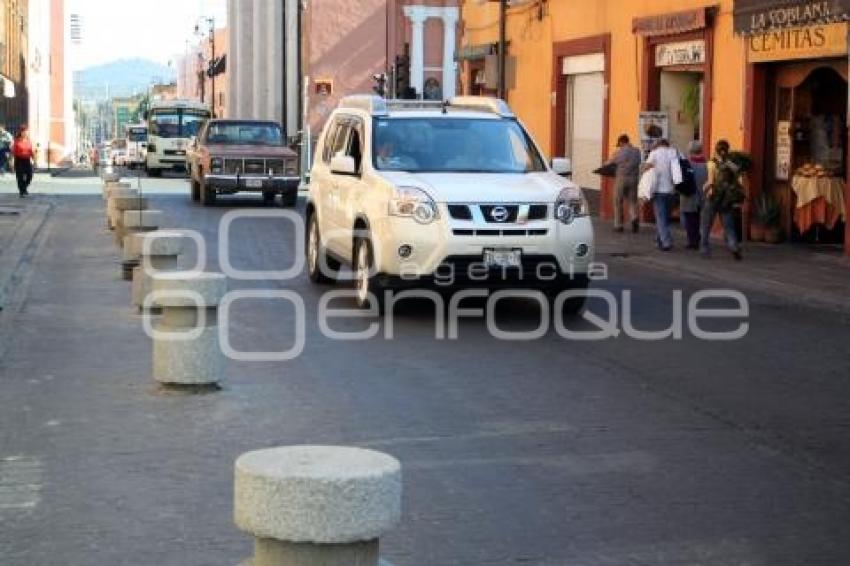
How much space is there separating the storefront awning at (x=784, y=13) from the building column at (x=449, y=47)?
4185 centimetres

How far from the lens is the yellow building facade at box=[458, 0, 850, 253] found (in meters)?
21.5

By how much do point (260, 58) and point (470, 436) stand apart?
8037 cm

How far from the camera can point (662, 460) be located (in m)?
7.73

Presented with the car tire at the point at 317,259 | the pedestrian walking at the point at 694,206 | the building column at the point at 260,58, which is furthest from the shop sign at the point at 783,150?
the building column at the point at 260,58

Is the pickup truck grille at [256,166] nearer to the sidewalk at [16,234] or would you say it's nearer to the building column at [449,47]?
the sidewalk at [16,234]

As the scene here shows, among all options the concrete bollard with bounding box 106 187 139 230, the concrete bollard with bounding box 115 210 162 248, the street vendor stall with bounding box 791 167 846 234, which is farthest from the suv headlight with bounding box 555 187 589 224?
the concrete bollard with bounding box 106 187 139 230

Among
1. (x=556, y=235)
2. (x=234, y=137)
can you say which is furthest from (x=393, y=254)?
(x=234, y=137)

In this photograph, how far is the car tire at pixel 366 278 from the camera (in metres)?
13.4

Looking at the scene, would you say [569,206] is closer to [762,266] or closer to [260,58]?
[762,266]

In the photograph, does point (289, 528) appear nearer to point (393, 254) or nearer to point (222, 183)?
point (393, 254)

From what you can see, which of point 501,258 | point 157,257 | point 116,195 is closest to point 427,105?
point 501,258

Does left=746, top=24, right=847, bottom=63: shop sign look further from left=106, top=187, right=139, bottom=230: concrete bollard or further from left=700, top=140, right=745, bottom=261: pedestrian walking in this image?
left=106, top=187, right=139, bottom=230: concrete bollard

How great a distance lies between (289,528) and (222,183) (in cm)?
2866

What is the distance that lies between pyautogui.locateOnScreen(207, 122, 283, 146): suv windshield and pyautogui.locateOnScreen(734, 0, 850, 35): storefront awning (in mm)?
14813
